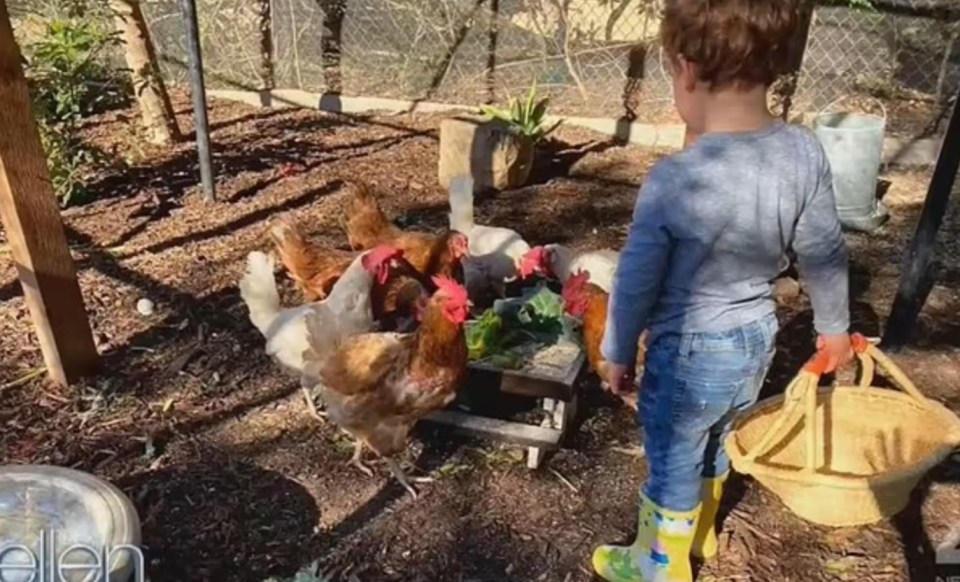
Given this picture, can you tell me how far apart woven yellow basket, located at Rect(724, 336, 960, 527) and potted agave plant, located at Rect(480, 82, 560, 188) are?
2.85 meters

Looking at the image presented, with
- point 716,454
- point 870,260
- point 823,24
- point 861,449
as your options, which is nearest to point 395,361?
point 716,454

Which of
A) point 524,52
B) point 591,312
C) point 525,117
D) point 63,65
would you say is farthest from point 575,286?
point 524,52

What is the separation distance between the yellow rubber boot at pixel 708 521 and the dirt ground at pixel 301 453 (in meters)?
0.05

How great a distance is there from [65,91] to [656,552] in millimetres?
4109

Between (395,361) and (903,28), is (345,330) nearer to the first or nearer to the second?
(395,361)

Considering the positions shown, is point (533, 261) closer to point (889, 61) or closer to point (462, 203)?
point (462, 203)

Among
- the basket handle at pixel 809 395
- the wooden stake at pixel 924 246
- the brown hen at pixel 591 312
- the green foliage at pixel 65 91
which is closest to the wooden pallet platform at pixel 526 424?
the brown hen at pixel 591 312

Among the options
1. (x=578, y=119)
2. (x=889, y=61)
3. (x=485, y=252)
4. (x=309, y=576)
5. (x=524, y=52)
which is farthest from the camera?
(x=524, y=52)

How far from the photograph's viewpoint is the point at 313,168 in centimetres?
527

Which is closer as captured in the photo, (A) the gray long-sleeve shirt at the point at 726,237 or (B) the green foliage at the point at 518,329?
(A) the gray long-sleeve shirt at the point at 726,237

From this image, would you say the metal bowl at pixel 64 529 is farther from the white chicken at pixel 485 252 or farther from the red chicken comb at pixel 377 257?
the white chicken at pixel 485 252

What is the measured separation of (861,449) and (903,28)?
14.1 ft

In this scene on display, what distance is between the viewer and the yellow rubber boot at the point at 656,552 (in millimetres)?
2203

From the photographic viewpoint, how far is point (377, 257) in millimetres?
3107
